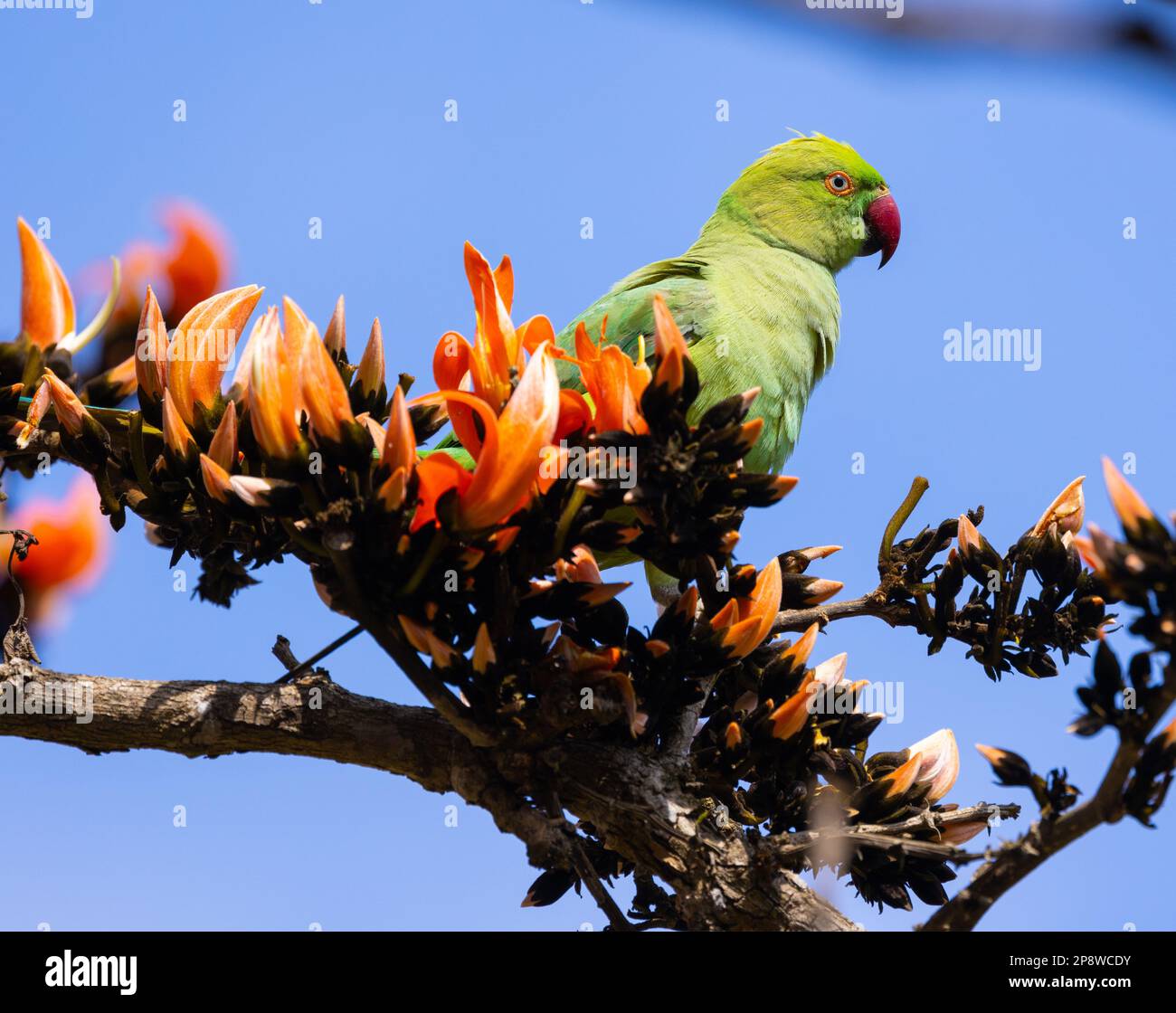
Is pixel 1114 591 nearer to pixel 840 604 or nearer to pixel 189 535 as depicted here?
pixel 840 604

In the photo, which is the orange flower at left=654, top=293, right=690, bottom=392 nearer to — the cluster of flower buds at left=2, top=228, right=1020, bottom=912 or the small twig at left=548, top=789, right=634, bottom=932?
the cluster of flower buds at left=2, top=228, right=1020, bottom=912

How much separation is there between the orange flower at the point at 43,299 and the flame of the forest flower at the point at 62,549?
2.35 feet

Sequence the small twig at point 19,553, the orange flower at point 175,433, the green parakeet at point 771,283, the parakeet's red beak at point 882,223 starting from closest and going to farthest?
the orange flower at point 175,433, the small twig at point 19,553, the green parakeet at point 771,283, the parakeet's red beak at point 882,223

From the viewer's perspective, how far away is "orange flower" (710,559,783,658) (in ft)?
8.36

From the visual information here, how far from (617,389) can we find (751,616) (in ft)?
1.96

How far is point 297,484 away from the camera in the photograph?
2.32m

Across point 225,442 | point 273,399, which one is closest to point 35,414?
point 225,442

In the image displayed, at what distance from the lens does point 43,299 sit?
11.0ft

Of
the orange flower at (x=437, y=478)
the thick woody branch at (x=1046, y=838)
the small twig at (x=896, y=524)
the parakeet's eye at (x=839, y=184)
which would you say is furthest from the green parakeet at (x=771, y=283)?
the thick woody branch at (x=1046, y=838)

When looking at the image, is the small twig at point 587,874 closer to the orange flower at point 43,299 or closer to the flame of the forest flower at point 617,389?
the flame of the forest flower at point 617,389

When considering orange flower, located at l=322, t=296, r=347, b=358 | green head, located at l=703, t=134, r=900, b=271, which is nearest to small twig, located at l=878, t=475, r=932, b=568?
orange flower, located at l=322, t=296, r=347, b=358

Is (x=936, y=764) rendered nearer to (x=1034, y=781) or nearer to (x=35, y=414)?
(x=1034, y=781)

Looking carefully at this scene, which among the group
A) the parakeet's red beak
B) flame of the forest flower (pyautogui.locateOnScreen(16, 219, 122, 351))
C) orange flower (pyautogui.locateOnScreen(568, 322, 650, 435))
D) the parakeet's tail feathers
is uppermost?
the parakeet's red beak

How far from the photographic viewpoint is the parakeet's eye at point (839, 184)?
5.71 metres
